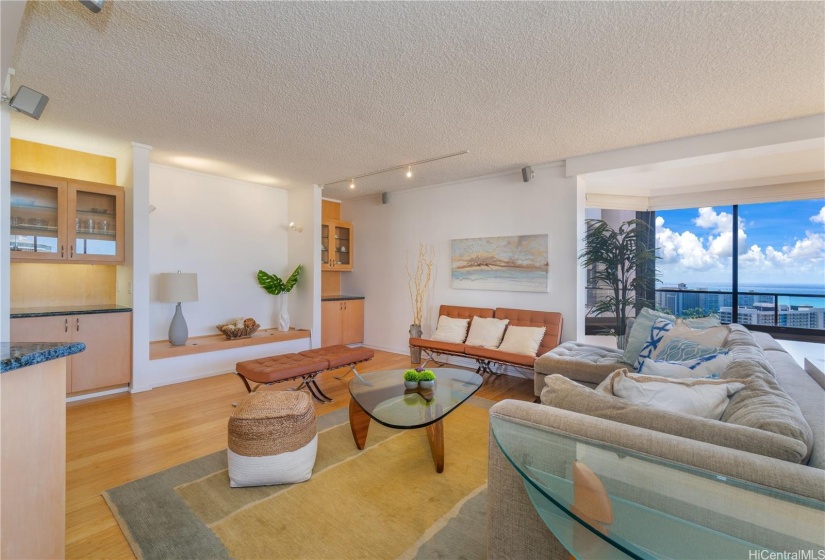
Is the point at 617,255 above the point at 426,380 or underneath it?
above

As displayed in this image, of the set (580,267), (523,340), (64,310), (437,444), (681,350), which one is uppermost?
(580,267)

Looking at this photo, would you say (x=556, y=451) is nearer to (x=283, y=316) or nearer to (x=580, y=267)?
(x=580, y=267)

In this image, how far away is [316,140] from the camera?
365 cm

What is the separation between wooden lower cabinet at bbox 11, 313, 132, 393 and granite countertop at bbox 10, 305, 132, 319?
0.04m

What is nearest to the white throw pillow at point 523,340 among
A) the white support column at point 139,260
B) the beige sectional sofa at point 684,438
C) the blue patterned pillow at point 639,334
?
the blue patterned pillow at point 639,334

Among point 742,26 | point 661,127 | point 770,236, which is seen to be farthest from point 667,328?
point 770,236

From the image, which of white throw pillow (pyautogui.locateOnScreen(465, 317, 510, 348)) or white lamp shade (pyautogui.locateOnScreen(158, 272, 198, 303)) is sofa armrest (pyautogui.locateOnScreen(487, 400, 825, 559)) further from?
white lamp shade (pyautogui.locateOnScreen(158, 272, 198, 303))

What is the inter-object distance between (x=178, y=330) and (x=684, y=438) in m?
4.93

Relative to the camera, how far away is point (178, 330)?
436cm

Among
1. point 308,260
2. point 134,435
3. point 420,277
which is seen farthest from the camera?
point 420,277

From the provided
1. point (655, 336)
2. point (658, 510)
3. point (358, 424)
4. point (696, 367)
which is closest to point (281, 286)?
point (358, 424)

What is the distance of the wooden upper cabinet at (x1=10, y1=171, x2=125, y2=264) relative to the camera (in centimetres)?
349

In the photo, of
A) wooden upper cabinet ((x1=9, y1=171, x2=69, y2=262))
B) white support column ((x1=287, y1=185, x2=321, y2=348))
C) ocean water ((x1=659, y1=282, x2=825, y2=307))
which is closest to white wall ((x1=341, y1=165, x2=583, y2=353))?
white support column ((x1=287, y1=185, x2=321, y2=348))

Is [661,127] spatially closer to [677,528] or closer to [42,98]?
[677,528]
